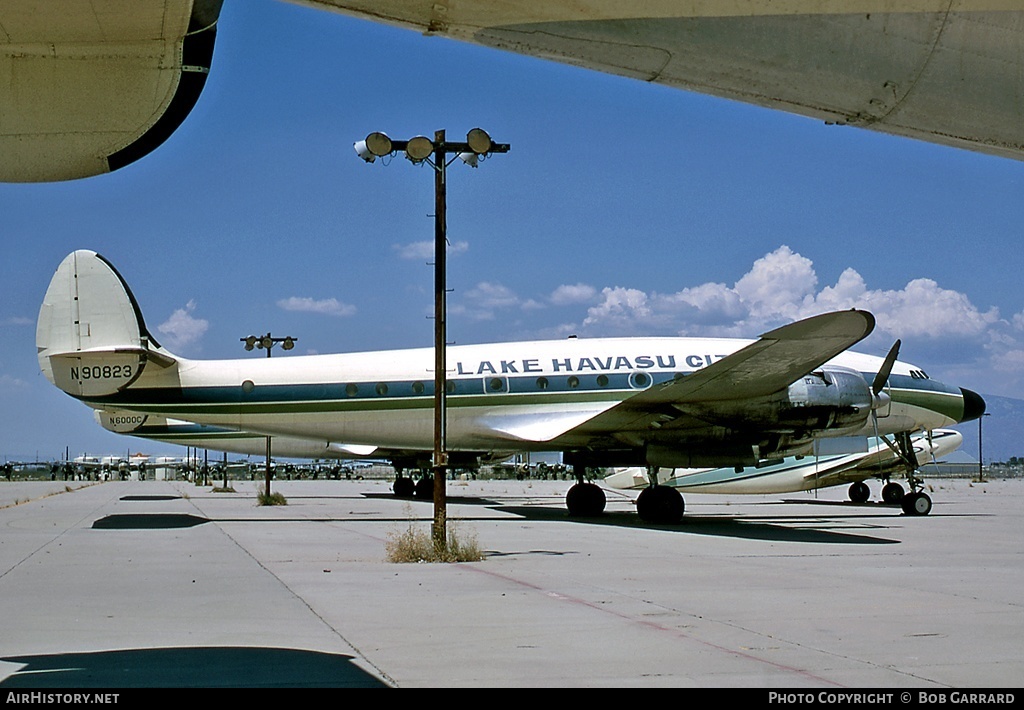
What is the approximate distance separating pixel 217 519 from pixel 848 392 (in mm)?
13684

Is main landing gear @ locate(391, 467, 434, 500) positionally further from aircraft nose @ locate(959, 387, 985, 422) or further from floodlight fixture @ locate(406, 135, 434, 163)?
floodlight fixture @ locate(406, 135, 434, 163)

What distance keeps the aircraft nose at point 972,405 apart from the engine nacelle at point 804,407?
285 inches

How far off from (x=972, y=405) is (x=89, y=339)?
2013 centimetres

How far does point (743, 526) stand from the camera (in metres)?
18.9

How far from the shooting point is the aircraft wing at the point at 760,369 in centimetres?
1390

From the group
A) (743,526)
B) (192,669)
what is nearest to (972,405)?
(743,526)

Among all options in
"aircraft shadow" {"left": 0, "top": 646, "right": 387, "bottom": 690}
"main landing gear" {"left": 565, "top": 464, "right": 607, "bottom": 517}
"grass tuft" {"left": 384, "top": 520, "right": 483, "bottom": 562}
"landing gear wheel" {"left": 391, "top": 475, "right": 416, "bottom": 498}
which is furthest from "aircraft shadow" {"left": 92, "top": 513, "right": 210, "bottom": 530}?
"aircraft shadow" {"left": 0, "top": 646, "right": 387, "bottom": 690}

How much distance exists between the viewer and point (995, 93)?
4422mm

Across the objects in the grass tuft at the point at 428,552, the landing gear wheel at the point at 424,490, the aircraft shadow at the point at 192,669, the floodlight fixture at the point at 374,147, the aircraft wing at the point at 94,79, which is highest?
the floodlight fixture at the point at 374,147

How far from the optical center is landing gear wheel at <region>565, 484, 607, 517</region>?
21891 millimetres

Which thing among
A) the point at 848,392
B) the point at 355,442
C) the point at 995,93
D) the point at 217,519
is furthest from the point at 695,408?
the point at 995,93

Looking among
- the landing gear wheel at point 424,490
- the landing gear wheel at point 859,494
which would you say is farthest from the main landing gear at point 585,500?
the landing gear wheel at point 424,490

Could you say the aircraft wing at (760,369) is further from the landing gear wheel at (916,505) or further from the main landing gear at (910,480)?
the landing gear wheel at (916,505)

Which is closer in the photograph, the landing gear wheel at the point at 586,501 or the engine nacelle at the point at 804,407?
the engine nacelle at the point at 804,407
